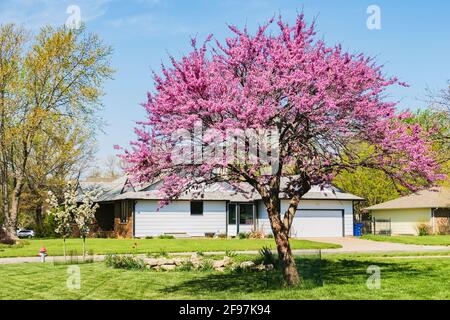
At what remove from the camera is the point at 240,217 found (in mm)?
Result: 44094

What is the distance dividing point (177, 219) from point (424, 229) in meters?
20.8

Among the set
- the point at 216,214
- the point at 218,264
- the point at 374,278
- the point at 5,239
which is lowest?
the point at 374,278

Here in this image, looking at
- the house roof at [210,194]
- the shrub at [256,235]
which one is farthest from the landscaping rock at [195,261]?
the shrub at [256,235]

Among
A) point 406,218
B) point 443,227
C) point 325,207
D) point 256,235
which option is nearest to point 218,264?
point 256,235

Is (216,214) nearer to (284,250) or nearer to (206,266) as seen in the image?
(206,266)

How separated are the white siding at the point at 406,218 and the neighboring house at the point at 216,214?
8.87 metres

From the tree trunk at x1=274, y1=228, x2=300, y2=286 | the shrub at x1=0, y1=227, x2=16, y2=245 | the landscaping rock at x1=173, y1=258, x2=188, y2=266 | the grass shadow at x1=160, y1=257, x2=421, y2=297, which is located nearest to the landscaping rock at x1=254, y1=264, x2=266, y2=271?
the grass shadow at x1=160, y1=257, x2=421, y2=297

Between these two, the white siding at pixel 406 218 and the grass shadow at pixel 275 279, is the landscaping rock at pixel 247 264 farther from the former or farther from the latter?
the white siding at pixel 406 218

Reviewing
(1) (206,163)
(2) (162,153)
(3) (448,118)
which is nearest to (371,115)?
(1) (206,163)

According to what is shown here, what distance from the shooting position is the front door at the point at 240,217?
43.6 meters

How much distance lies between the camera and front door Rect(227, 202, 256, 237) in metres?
43.6

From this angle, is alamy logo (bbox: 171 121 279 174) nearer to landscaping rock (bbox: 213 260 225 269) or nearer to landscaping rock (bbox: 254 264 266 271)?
landscaping rock (bbox: 254 264 266 271)

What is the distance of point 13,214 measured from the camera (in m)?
40.9

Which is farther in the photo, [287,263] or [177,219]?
[177,219]
